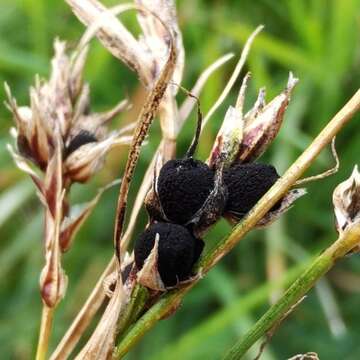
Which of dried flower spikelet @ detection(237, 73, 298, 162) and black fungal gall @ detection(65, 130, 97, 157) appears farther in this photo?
black fungal gall @ detection(65, 130, 97, 157)

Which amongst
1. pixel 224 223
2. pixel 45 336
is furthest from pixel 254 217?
pixel 224 223

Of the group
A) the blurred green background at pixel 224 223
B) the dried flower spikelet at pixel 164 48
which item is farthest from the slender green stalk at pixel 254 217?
the blurred green background at pixel 224 223

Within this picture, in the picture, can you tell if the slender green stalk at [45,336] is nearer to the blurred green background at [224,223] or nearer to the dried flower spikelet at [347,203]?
the dried flower spikelet at [347,203]

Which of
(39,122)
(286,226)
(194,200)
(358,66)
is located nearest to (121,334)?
(194,200)

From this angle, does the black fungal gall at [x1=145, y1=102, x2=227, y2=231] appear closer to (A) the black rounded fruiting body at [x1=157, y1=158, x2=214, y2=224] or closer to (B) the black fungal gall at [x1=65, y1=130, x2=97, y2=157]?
(A) the black rounded fruiting body at [x1=157, y1=158, x2=214, y2=224]

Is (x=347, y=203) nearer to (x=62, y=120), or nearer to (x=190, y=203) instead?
(x=190, y=203)

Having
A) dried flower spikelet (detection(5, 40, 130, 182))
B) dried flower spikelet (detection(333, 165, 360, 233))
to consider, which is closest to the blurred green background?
dried flower spikelet (detection(5, 40, 130, 182))

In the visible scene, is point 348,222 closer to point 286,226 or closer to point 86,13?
point 86,13
